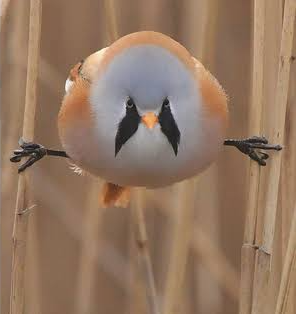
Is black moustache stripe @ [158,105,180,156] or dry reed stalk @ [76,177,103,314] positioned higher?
black moustache stripe @ [158,105,180,156]

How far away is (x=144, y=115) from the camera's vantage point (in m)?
0.85

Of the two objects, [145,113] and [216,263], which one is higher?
[145,113]

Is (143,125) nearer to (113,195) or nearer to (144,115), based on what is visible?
(144,115)

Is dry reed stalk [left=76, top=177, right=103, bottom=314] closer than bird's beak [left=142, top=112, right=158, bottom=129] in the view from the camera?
No

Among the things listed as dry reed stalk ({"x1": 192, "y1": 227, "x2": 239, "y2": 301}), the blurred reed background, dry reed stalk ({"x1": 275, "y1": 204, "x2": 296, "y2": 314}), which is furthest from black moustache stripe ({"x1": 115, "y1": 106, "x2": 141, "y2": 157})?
dry reed stalk ({"x1": 192, "y1": 227, "x2": 239, "y2": 301})

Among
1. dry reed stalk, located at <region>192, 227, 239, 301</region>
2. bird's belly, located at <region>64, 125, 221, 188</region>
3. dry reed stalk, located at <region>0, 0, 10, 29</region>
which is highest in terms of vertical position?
dry reed stalk, located at <region>0, 0, 10, 29</region>

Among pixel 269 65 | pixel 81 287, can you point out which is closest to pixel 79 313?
pixel 81 287

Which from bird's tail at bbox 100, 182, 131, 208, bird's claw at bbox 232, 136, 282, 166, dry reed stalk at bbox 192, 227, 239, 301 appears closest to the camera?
bird's claw at bbox 232, 136, 282, 166

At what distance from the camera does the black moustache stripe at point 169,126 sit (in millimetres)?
861

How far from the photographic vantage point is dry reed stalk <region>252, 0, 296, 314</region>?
0.97 m

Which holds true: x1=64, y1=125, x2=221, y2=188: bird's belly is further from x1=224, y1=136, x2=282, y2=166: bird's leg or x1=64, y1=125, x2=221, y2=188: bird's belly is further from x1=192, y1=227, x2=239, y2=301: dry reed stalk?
x1=192, y1=227, x2=239, y2=301: dry reed stalk

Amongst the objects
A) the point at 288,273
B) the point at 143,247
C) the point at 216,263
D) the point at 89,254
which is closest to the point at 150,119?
the point at 288,273

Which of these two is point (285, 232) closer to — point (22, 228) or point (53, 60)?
point (22, 228)

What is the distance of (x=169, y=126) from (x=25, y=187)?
0.26m
